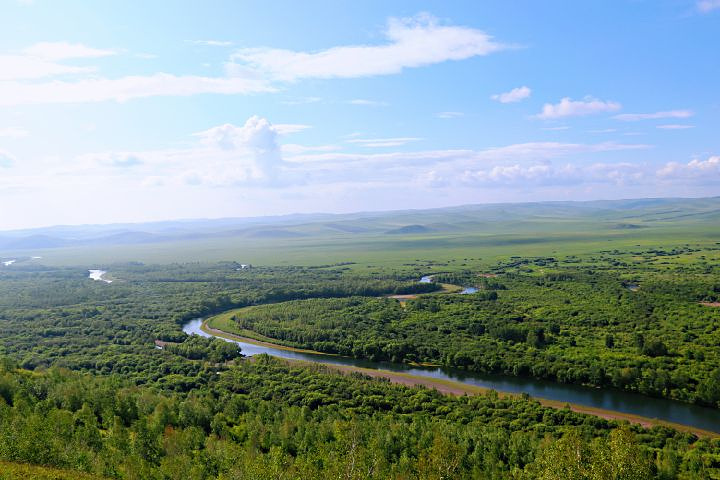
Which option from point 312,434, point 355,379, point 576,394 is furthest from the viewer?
point 355,379

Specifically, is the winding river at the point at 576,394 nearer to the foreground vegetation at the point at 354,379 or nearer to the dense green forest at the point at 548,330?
the dense green forest at the point at 548,330

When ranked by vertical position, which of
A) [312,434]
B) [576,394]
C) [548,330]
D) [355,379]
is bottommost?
[576,394]

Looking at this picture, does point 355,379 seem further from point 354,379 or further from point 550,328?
point 550,328

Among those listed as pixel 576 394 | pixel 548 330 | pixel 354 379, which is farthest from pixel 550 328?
pixel 354 379

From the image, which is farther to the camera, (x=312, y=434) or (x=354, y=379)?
(x=354, y=379)

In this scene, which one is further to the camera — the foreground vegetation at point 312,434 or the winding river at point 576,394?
the winding river at point 576,394

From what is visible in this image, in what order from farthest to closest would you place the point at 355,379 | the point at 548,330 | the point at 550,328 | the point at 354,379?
the point at 550,328 → the point at 548,330 → the point at 355,379 → the point at 354,379

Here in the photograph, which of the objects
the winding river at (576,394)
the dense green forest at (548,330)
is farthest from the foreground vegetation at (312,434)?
the dense green forest at (548,330)

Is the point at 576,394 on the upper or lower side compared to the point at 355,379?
lower
